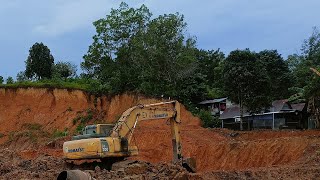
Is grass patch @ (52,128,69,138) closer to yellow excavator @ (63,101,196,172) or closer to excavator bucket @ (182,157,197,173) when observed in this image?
yellow excavator @ (63,101,196,172)

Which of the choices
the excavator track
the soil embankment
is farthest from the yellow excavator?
the soil embankment

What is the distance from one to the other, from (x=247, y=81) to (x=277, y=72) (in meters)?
21.4

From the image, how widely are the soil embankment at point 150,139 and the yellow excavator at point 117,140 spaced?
1.21 metres

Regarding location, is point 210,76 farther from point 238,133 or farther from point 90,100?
point 238,133

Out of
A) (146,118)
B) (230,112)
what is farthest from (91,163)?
(230,112)

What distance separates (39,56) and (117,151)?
105 feet

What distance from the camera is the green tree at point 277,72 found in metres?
50.5

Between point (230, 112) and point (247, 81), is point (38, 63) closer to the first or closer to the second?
point (230, 112)

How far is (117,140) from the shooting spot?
17391 millimetres

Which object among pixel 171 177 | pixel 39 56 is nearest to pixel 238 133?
pixel 171 177

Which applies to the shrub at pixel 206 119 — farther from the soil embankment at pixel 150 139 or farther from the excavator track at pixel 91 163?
the excavator track at pixel 91 163

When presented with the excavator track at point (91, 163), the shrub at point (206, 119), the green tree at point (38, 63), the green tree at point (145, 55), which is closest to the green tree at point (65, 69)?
the green tree at point (38, 63)

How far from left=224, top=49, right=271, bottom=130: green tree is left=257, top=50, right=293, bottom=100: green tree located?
54.7 ft

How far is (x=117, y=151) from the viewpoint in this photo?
56.6ft
